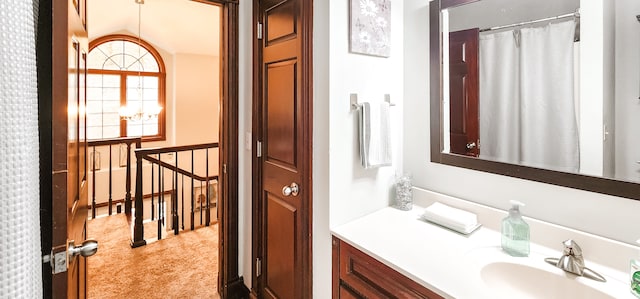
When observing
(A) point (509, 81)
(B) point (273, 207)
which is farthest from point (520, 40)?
(B) point (273, 207)

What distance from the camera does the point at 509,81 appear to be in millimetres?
1436

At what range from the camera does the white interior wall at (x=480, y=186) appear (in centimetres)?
114

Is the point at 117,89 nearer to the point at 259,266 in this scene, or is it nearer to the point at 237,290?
the point at 237,290

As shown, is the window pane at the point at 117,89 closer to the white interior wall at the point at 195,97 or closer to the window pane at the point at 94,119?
the window pane at the point at 94,119

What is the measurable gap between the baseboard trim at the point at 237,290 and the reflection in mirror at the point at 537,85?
1.68 meters

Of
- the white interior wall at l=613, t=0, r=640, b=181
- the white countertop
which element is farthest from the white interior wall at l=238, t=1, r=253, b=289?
the white interior wall at l=613, t=0, r=640, b=181

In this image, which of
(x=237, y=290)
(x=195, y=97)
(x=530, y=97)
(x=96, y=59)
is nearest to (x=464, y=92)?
(x=530, y=97)

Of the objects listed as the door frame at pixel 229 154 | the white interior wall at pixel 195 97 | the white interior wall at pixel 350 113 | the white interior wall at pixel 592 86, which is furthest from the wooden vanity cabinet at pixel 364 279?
the white interior wall at pixel 195 97

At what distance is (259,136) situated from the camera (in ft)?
6.63

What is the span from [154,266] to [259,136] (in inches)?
65.2

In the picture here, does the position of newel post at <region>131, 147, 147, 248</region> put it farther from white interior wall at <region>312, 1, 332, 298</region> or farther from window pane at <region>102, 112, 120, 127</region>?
window pane at <region>102, 112, 120, 127</region>

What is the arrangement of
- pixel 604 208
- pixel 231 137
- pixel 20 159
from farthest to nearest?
1. pixel 231 137
2. pixel 604 208
3. pixel 20 159

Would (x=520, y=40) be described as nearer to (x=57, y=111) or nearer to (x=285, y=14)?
(x=285, y=14)

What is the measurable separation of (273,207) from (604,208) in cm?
154
